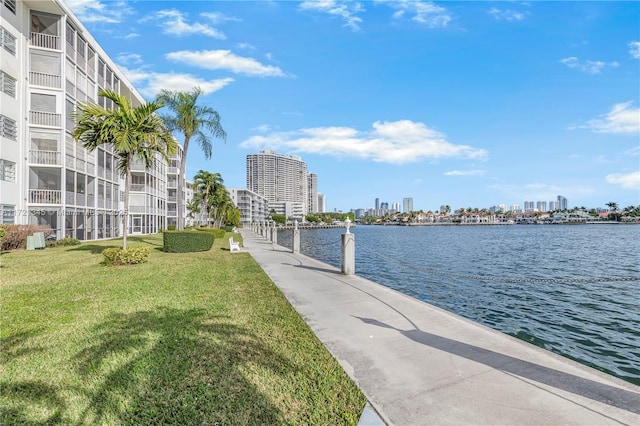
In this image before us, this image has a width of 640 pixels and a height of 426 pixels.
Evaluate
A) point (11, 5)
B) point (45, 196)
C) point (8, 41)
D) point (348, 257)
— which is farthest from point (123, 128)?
point (11, 5)

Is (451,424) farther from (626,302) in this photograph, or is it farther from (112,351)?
(626,302)

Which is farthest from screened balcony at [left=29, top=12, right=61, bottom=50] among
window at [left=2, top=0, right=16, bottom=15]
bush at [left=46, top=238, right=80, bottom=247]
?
bush at [left=46, top=238, right=80, bottom=247]

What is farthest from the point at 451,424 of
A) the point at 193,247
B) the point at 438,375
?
the point at 193,247

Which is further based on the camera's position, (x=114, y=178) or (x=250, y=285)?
(x=114, y=178)

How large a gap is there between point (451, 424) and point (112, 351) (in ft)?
15.6

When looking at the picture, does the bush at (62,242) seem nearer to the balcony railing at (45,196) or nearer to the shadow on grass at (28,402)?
the balcony railing at (45,196)

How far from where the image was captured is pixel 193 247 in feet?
65.9

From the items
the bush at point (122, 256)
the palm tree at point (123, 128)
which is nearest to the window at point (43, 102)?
the palm tree at point (123, 128)

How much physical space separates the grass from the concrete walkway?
435 mm

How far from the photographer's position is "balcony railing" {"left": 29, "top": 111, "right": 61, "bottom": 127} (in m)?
22.6

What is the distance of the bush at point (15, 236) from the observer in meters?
17.9

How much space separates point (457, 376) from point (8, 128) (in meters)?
28.3

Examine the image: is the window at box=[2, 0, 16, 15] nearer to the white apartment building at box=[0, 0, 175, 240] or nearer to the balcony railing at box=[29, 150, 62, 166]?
the white apartment building at box=[0, 0, 175, 240]

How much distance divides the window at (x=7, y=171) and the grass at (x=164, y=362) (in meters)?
16.5
